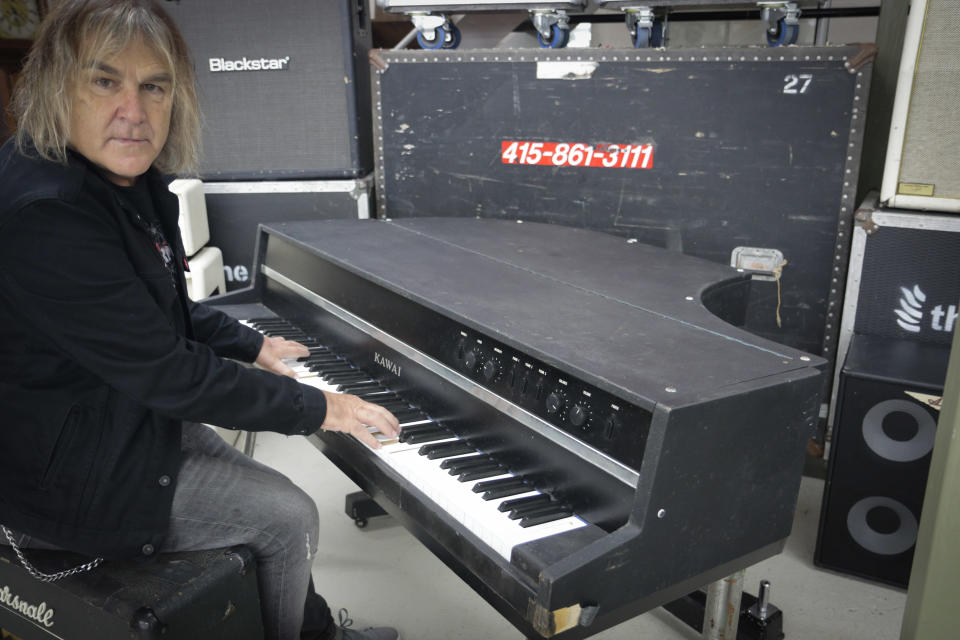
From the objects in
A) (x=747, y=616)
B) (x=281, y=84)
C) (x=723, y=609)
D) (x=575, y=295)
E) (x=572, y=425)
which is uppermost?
(x=281, y=84)

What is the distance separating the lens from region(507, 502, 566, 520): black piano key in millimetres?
1229

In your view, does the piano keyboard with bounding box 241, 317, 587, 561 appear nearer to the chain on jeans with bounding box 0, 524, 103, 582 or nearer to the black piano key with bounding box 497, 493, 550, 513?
the black piano key with bounding box 497, 493, 550, 513

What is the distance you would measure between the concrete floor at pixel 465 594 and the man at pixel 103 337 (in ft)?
2.50

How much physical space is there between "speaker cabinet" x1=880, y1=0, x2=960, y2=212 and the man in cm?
154

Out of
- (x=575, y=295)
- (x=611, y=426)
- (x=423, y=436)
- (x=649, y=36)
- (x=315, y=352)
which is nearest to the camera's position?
(x=611, y=426)

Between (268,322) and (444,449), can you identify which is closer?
(444,449)

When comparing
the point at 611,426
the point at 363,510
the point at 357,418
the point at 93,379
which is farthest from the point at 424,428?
the point at 363,510

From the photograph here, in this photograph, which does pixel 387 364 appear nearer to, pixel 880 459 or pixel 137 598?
pixel 137 598

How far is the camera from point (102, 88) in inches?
50.5

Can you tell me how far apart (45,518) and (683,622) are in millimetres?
1479

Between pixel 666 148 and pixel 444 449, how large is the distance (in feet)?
4.51

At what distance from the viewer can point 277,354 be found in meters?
1.81

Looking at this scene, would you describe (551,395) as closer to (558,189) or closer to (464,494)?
(464,494)

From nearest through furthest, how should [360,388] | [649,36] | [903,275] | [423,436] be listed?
[423,436]
[360,388]
[903,275]
[649,36]
